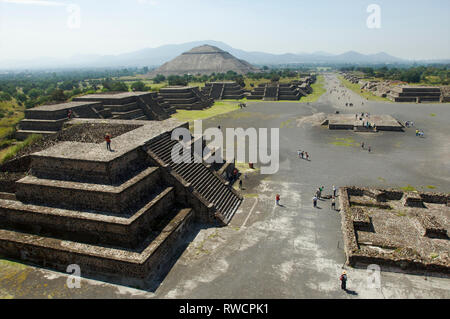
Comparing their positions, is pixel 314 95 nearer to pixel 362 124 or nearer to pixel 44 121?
pixel 362 124

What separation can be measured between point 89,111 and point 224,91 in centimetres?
Answer: 5188

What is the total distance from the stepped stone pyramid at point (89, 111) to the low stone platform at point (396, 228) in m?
31.8

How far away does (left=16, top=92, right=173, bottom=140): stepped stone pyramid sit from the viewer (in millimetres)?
32906

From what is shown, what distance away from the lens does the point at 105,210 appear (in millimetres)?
14484

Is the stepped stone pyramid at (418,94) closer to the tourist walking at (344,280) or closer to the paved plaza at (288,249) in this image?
the paved plaza at (288,249)

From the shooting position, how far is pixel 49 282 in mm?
12922

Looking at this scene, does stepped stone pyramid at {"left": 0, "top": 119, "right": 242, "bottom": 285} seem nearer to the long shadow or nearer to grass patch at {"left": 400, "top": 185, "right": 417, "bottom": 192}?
the long shadow

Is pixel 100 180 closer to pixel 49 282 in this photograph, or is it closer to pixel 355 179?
pixel 49 282

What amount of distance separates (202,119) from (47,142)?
33641 millimetres

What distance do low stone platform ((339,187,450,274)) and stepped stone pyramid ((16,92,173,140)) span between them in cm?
3178

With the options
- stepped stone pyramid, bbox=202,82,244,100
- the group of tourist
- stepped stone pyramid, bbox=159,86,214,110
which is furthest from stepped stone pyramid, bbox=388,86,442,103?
the group of tourist

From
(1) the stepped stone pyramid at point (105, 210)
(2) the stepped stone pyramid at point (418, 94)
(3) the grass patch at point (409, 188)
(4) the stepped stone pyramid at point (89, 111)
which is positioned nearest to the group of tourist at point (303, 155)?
(3) the grass patch at point (409, 188)
